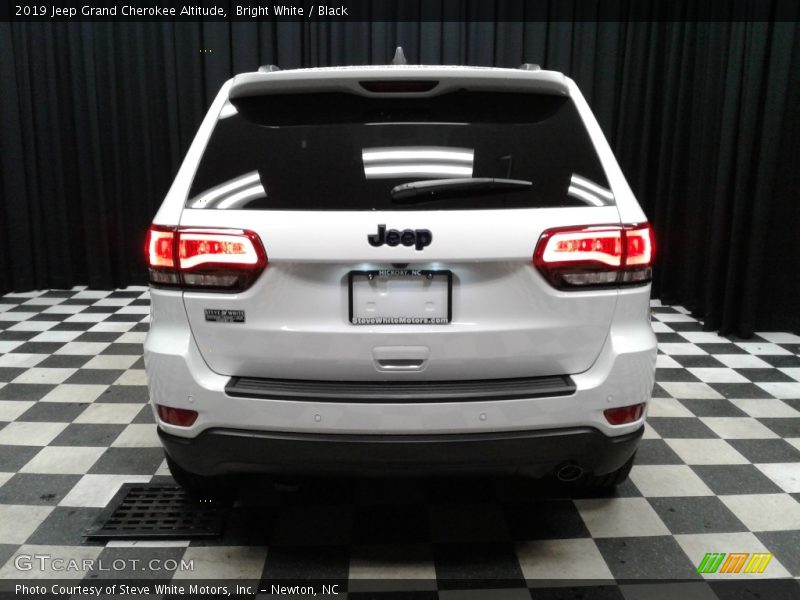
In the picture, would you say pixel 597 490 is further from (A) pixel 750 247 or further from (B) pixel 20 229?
(B) pixel 20 229

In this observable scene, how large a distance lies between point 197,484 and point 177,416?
589 mm

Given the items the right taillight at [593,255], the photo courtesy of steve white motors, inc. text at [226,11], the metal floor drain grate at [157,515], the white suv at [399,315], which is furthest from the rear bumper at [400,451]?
the photo courtesy of steve white motors, inc. text at [226,11]

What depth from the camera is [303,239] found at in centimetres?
168

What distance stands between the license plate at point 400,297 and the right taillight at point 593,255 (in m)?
0.25

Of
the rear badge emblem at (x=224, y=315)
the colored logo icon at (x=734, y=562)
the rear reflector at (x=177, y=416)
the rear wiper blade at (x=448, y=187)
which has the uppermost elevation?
the rear wiper blade at (x=448, y=187)

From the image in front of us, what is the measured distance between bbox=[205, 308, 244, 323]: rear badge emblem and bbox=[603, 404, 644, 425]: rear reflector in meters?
0.95

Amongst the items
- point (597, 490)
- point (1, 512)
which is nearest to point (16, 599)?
point (1, 512)

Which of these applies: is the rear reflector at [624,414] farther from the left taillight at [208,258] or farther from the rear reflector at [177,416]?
the rear reflector at [177,416]

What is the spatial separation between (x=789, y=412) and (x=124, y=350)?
358 cm

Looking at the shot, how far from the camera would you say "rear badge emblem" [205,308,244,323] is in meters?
1.72

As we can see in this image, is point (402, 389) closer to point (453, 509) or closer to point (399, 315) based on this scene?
point (399, 315)

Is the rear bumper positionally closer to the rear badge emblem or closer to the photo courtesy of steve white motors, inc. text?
the rear badge emblem

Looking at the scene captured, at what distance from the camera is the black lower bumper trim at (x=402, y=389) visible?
170 cm

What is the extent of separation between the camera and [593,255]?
1.72m
